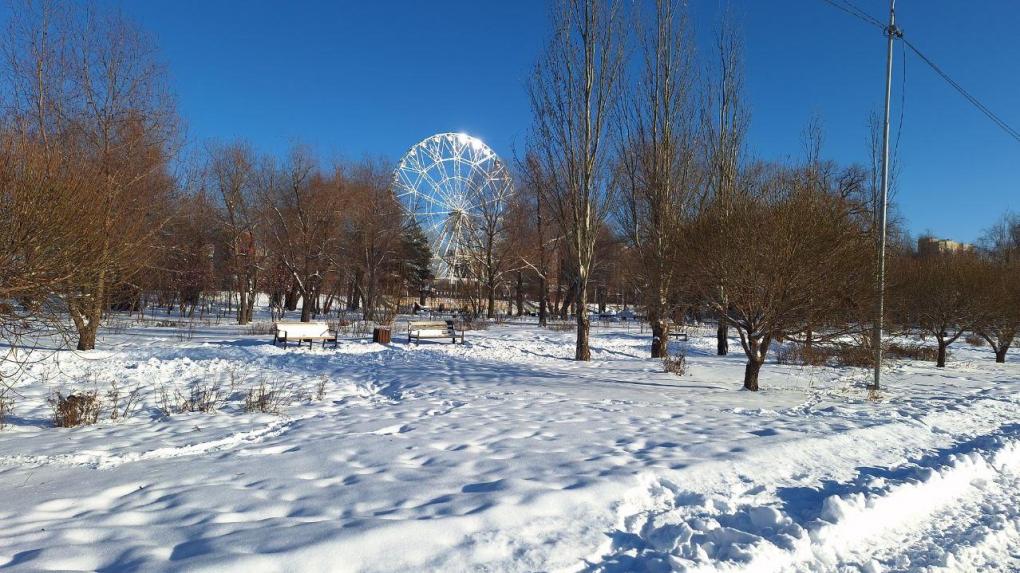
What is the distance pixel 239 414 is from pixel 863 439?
744 cm

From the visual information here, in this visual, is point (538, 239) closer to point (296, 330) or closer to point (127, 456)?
point (296, 330)

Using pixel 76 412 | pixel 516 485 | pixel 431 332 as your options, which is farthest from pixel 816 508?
pixel 431 332

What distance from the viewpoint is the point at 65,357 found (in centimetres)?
1220

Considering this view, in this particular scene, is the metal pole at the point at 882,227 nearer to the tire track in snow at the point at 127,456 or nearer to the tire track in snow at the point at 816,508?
the tire track in snow at the point at 816,508

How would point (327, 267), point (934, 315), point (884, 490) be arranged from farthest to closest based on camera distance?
1. point (327, 267)
2. point (934, 315)
3. point (884, 490)

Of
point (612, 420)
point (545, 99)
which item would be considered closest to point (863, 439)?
point (612, 420)

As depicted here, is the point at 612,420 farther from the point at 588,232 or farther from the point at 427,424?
the point at 588,232

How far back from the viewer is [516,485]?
4.26m

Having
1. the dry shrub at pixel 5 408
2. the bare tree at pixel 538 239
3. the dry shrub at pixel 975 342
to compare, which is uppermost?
the bare tree at pixel 538 239

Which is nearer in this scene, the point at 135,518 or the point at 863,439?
the point at 135,518

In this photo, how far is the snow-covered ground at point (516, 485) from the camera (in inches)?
126

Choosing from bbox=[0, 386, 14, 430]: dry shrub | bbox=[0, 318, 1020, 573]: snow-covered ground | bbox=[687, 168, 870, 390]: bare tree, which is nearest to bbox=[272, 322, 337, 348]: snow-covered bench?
bbox=[0, 318, 1020, 573]: snow-covered ground

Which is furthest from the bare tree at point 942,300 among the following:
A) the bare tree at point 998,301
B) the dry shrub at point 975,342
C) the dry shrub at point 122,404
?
the dry shrub at point 122,404

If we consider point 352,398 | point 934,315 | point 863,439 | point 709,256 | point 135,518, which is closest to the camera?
point 135,518
